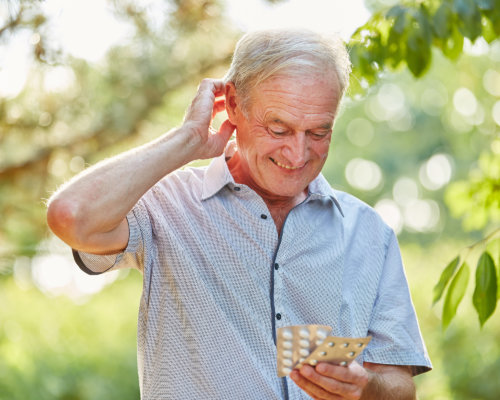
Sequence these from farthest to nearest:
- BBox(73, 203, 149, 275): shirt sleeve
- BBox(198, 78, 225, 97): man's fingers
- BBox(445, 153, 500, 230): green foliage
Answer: BBox(445, 153, 500, 230): green foliage, BBox(198, 78, 225, 97): man's fingers, BBox(73, 203, 149, 275): shirt sleeve

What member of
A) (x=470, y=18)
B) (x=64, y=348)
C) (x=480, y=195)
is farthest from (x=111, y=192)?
(x=64, y=348)

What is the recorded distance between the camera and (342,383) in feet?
5.06

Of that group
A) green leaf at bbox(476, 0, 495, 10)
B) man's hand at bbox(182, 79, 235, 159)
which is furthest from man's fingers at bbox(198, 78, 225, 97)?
green leaf at bbox(476, 0, 495, 10)

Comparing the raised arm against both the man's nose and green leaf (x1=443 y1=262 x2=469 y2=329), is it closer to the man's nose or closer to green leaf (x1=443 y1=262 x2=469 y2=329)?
the man's nose

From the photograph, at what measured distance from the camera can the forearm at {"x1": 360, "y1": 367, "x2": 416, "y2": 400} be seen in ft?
5.69

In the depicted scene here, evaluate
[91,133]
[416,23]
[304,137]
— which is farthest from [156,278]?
[91,133]

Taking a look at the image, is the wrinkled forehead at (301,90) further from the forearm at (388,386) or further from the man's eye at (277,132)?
the forearm at (388,386)

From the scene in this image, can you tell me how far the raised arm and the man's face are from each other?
17cm

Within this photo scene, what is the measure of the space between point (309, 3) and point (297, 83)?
1.31 metres

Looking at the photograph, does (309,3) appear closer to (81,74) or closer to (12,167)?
(81,74)

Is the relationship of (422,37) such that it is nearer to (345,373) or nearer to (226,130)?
(226,130)

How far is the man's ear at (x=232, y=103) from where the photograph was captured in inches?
77.2

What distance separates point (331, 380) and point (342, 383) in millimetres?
45

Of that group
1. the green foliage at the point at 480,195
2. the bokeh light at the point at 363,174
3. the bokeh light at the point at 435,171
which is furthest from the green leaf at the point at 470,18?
the bokeh light at the point at 435,171
